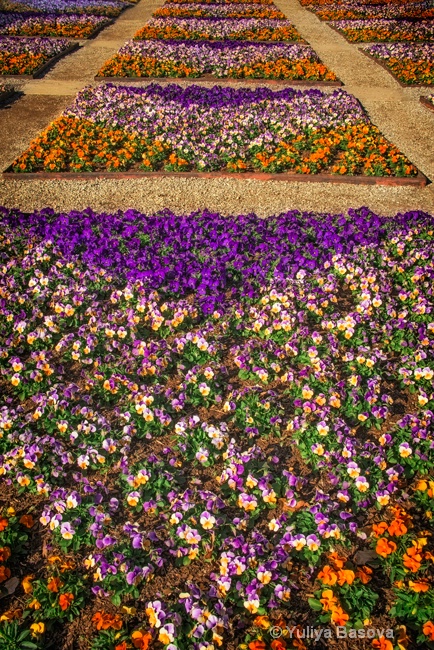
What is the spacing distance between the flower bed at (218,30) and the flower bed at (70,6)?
3.98 metres

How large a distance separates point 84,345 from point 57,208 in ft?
13.4

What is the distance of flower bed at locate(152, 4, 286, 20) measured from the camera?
23.1m

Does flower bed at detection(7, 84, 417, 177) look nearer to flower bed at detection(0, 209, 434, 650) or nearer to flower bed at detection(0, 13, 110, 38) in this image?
flower bed at detection(0, 209, 434, 650)

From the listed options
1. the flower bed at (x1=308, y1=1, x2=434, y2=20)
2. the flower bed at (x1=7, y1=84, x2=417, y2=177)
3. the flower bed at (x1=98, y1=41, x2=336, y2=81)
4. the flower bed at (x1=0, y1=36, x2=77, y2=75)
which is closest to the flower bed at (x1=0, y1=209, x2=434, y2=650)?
the flower bed at (x1=7, y1=84, x2=417, y2=177)

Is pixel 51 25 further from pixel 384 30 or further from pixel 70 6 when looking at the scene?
pixel 384 30

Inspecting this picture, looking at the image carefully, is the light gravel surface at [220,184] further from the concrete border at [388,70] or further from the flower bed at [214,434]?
the flower bed at [214,434]

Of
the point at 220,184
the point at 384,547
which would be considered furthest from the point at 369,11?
the point at 384,547

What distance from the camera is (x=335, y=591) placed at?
359cm

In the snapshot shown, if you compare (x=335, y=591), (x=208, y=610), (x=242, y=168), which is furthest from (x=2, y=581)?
(x=242, y=168)

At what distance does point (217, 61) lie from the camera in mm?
16141

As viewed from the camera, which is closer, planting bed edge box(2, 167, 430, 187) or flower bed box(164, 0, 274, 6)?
planting bed edge box(2, 167, 430, 187)

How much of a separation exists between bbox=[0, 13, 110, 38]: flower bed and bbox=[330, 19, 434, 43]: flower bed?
9881mm

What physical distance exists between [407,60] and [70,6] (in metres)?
17.0

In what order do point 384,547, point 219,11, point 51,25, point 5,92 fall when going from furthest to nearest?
point 219,11
point 51,25
point 5,92
point 384,547
